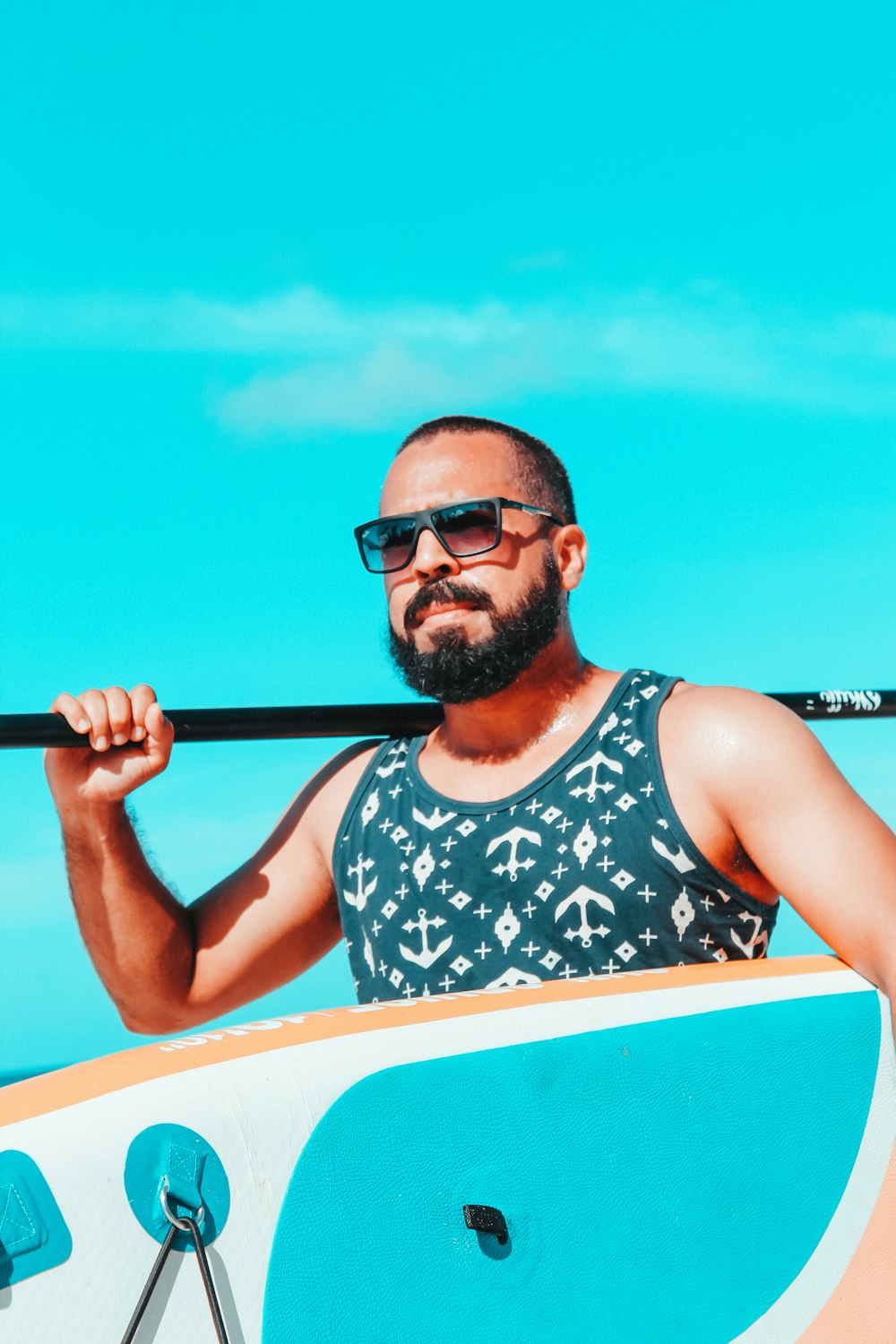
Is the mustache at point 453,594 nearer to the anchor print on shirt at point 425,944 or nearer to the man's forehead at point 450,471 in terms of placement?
the man's forehead at point 450,471

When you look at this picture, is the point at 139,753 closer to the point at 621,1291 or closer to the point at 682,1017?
the point at 682,1017

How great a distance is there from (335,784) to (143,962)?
1.59 ft

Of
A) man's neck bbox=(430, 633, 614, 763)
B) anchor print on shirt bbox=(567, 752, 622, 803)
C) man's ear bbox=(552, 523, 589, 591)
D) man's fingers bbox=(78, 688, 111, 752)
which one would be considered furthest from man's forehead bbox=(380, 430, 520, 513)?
man's fingers bbox=(78, 688, 111, 752)

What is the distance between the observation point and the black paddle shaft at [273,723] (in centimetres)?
213

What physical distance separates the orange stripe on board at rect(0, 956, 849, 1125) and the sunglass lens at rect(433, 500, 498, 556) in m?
0.78

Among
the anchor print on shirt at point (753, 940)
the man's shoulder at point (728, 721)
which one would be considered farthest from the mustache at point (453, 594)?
the anchor print on shirt at point (753, 940)

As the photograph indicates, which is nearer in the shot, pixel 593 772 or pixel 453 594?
pixel 593 772

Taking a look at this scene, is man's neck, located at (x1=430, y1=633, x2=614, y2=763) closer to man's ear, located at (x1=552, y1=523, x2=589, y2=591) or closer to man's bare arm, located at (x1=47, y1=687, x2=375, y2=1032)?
man's ear, located at (x1=552, y1=523, x2=589, y2=591)

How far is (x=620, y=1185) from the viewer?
1748 mm

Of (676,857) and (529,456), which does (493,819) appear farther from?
(529,456)

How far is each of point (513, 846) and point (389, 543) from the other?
61 cm

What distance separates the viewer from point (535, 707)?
2385 millimetres

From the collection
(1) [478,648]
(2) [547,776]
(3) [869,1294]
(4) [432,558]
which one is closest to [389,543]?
(4) [432,558]

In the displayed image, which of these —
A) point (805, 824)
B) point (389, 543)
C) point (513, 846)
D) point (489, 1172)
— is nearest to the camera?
point (489, 1172)
